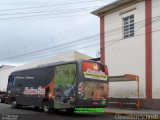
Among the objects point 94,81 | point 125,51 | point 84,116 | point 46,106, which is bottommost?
point 84,116

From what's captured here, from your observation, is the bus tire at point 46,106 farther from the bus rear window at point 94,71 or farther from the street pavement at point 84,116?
the bus rear window at point 94,71

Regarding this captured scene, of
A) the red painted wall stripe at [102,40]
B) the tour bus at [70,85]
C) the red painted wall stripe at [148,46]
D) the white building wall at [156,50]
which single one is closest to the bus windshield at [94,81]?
the tour bus at [70,85]

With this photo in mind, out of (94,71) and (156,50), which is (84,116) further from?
(156,50)

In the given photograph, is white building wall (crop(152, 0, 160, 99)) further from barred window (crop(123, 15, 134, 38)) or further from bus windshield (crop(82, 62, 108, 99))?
bus windshield (crop(82, 62, 108, 99))

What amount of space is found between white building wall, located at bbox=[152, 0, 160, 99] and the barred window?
2.95m

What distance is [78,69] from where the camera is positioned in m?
22.8

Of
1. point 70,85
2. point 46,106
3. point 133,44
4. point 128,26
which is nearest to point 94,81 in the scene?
point 70,85

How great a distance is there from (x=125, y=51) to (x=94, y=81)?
969 cm

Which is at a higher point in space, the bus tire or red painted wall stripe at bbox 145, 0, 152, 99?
red painted wall stripe at bbox 145, 0, 152, 99

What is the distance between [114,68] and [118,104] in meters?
3.28

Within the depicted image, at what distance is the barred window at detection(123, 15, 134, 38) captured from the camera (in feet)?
106

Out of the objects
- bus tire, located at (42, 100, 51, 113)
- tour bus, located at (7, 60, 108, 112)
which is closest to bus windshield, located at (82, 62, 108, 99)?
tour bus, located at (7, 60, 108, 112)

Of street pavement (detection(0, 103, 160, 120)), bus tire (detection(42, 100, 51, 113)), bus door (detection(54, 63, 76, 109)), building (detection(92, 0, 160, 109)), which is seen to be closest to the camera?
street pavement (detection(0, 103, 160, 120))

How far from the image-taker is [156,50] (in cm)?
2925
